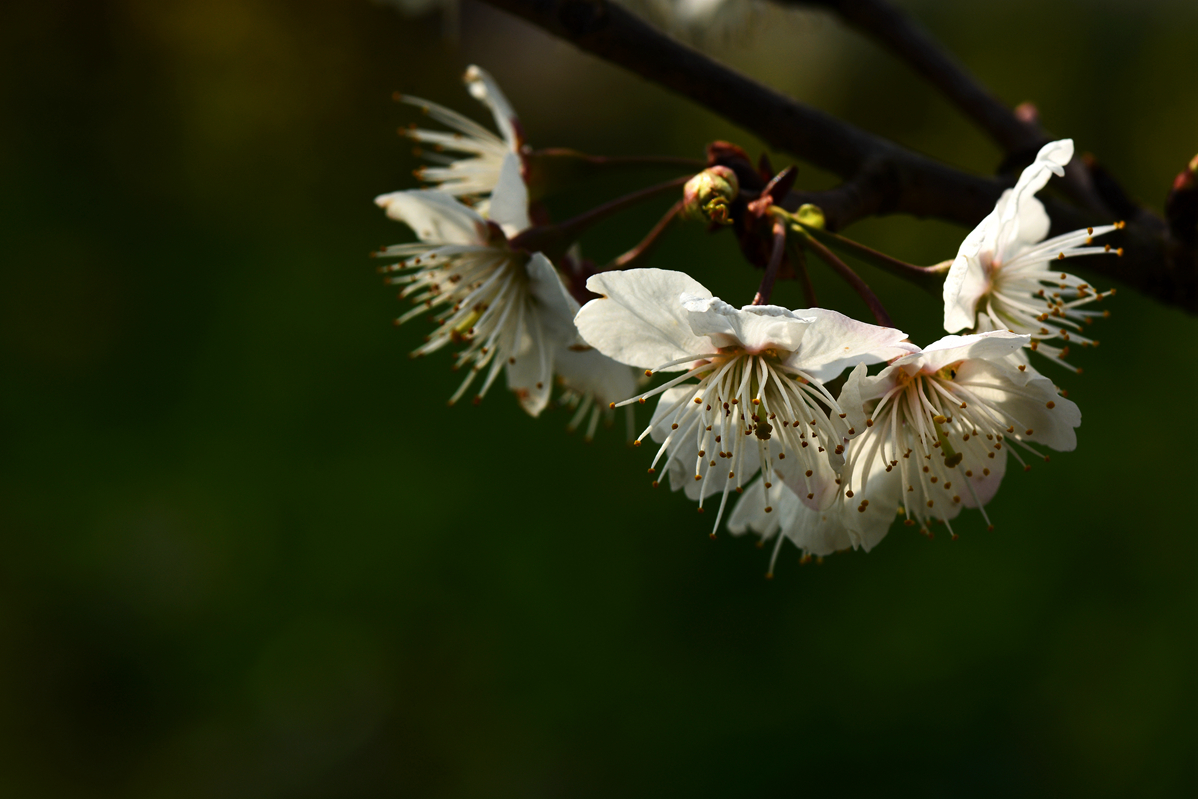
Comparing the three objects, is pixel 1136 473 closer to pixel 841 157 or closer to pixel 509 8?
pixel 841 157

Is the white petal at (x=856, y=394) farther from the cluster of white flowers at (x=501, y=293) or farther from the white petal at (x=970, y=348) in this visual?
the cluster of white flowers at (x=501, y=293)

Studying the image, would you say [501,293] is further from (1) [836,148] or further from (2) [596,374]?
(1) [836,148]

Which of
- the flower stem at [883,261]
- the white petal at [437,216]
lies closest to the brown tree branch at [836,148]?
the flower stem at [883,261]

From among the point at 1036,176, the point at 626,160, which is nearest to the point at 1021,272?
the point at 1036,176

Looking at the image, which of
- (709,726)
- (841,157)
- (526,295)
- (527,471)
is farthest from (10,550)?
(841,157)

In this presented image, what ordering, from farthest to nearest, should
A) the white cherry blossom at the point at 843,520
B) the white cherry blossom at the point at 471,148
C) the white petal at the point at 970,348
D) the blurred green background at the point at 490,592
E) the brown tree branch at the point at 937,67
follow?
the blurred green background at the point at 490,592 < the brown tree branch at the point at 937,67 < the white cherry blossom at the point at 471,148 < the white cherry blossom at the point at 843,520 < the white petal at the point at 970,348

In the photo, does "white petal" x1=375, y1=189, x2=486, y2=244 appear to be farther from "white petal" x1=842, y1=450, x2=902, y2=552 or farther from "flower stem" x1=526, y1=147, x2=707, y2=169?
"white petal" x1=842, y1=450, x2=902, y2=552

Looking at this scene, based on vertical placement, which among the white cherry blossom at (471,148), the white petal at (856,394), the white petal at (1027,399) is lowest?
the white petal at (856,394)

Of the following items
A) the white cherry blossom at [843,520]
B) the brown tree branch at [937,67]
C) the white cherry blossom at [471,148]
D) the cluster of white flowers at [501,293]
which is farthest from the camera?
the brown tree branch at [937,67]
